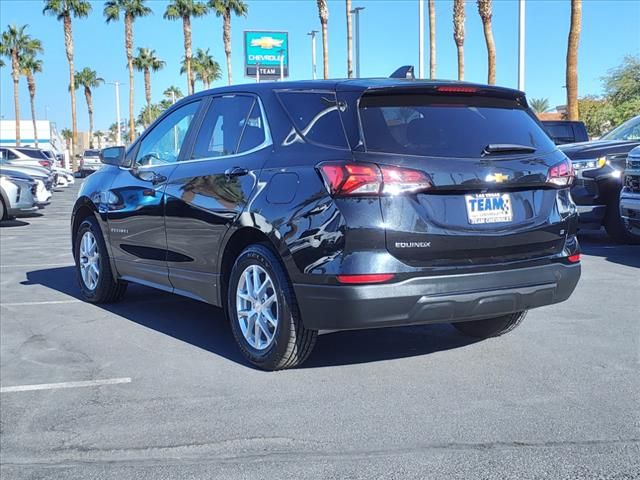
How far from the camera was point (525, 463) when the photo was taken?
339cm

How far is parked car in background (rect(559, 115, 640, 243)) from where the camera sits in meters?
9.99

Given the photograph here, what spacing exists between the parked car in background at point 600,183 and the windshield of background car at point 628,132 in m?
0.64

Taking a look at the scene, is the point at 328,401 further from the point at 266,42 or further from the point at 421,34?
the point at 266,42

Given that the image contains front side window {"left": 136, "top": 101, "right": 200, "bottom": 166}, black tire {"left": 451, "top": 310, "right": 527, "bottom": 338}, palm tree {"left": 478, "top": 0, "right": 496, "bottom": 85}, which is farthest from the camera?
palm tree {"left": 478, "top": 0, "right": 496, "bottom": 85}

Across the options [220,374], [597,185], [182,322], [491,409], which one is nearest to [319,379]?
[220,374]

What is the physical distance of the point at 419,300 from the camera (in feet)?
14.0

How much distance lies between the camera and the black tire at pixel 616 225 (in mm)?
10102

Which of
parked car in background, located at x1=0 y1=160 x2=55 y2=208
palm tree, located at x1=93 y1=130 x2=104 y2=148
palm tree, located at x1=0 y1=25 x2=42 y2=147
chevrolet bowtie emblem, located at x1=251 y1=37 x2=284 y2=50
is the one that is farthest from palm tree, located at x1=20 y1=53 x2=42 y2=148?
palm tree, located at x1=93 y1=130 x2=104 y2=148

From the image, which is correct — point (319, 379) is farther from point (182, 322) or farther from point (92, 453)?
point (182, 322)

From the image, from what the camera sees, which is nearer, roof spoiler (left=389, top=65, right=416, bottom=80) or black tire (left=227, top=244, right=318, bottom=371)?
black tire (left=227, top=244, right=318, bottom=371)

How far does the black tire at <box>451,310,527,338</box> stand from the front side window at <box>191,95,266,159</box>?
2115 mm

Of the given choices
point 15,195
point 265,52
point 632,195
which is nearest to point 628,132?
point 632,195

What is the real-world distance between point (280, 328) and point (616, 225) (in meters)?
7.05

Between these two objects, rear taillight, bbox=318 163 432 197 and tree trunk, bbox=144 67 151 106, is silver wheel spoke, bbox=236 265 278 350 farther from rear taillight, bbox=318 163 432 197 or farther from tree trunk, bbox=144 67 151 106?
tree trunk, bbox=144 67 151 106
